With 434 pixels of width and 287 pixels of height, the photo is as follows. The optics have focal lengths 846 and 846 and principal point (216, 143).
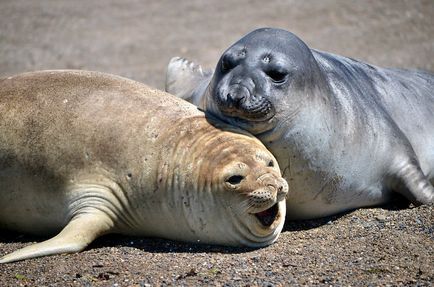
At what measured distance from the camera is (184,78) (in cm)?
785

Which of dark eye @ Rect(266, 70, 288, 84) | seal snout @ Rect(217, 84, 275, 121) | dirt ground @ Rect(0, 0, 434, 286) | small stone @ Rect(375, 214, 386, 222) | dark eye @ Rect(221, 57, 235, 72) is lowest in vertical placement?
small stone @ Rect(375, 214, 386, 222)

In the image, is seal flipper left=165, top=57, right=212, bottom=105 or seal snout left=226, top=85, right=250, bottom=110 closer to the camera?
seal snout left=226, top=85, right=250, bottom=110

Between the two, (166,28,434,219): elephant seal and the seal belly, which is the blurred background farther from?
the seal belly

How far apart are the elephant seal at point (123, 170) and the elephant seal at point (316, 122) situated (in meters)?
0.24

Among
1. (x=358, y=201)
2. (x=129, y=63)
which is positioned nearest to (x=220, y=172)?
(x=358, y=201)

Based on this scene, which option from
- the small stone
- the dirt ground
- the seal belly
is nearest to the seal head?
the dirt ground

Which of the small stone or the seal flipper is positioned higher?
the seal flipper

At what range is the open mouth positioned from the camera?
518 cm

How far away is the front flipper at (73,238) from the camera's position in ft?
16.5

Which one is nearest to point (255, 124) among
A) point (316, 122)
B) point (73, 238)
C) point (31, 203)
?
point (316, 122)

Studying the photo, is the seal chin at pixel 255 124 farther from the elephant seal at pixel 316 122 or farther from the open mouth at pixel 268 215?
the open mouth at pixel 268 215

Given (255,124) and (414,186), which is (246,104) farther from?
(414,186)

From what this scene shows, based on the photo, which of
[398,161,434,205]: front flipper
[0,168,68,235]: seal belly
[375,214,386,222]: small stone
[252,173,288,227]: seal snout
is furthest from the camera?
[398,161,434,205]: front flipper

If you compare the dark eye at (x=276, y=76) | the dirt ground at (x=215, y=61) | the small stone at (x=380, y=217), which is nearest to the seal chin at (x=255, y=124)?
the dark eye at (x=276, y=76)
